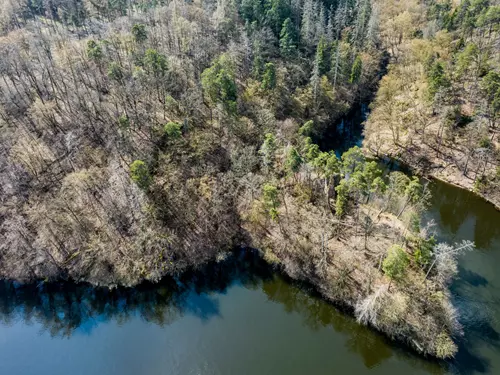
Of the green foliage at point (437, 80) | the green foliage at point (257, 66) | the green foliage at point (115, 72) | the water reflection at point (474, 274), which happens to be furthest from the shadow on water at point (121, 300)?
the green foliage at point (437, 80)

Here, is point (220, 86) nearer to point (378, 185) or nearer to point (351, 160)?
point (351, 160)

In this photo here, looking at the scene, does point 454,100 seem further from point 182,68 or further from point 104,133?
point 104,133

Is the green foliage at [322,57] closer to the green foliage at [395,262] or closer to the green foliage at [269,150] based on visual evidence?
the green foliage at [269,150]

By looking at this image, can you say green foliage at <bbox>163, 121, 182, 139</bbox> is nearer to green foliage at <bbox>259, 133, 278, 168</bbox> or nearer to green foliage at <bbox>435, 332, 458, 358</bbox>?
green foliage at <bbox>259, 133, 278, 168</bbox>

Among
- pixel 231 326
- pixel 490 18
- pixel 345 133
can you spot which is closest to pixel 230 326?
pixel 231 326

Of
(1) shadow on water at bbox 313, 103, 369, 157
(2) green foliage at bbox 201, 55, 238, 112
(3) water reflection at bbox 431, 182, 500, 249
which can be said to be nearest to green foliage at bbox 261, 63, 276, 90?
(2) green foliage at bbox 201, 55, 238, 112

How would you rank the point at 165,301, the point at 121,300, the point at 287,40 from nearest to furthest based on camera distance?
the point at 165,301, the point at 121,300, the point at 287,40

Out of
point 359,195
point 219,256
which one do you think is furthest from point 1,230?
point 359,195

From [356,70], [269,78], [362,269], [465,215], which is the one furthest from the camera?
[356,70]
